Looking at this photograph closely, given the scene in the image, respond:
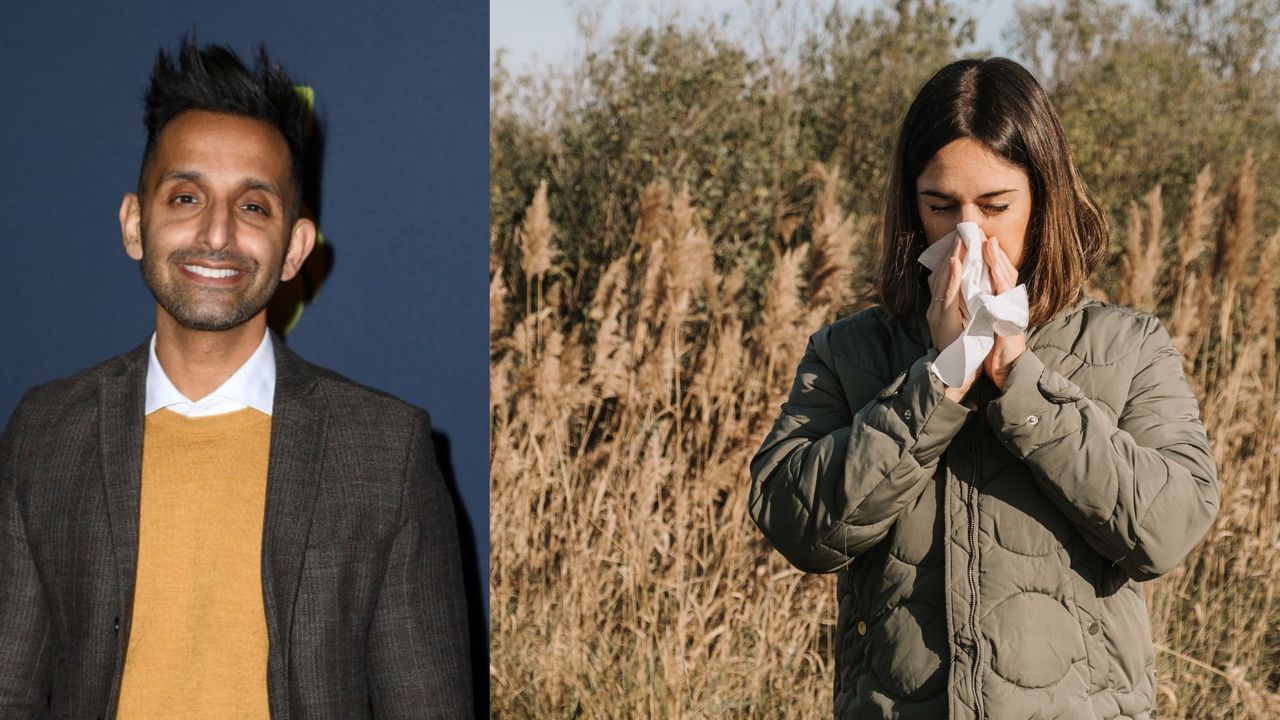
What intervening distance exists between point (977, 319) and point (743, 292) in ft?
5.54

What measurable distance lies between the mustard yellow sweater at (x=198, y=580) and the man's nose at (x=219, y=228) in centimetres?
25

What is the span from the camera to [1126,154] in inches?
109

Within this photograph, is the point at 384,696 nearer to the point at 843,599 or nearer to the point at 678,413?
the point at 843,599

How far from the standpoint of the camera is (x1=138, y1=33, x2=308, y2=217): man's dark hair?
1.69 meters

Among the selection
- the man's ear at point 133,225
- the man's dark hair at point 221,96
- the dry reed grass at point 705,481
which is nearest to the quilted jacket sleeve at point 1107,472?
the man's dark hair at point 221,96

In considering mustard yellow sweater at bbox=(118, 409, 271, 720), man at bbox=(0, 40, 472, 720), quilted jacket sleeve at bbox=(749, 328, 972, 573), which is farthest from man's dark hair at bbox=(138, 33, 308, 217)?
quilted jacket sleeve at bbox=(749, 328, 972, 573)

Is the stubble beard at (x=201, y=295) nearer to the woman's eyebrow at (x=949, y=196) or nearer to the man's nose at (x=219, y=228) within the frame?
the man's nose at (x=219, y=228)

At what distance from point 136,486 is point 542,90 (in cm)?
163

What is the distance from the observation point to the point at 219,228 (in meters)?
1.60

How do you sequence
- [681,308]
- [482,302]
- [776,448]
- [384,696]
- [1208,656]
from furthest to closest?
[681,308] < [1208,656] < [482,302] < [384,696] < [776,448]

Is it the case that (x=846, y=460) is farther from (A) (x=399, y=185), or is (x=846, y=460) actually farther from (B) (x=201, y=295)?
(A) (x=399, y=185)

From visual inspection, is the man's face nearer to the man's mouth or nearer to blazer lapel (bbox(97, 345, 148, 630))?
the man's mouth

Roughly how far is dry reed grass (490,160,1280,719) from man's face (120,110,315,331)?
1.01 metres

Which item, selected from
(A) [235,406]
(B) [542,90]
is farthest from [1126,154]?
(A) [235,406]
